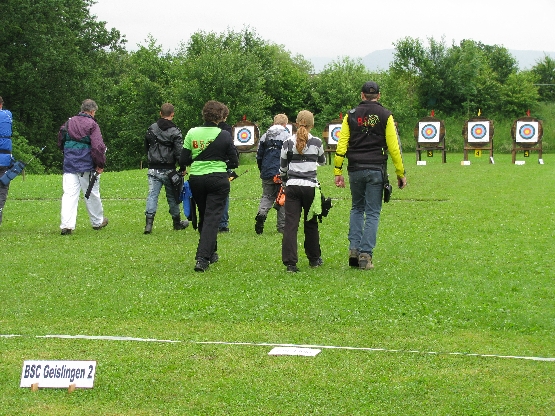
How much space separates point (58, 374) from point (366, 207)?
5.27 metres

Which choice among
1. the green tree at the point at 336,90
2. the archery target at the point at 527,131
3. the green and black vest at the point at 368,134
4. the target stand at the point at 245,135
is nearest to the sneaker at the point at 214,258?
the green and black vest at the point at 368,134

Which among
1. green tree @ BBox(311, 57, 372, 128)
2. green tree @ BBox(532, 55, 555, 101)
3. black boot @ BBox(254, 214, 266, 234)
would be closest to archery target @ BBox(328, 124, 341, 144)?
black boot @ BBox(254, 214, 266, 234)

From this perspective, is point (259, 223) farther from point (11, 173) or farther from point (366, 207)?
point (11, 173)

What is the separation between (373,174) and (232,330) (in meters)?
3.31

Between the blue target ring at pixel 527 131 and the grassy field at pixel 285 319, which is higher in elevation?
the blue target ring at pixel 527 131

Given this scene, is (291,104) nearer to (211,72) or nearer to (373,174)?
(211,72)

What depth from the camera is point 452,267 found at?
10.4 m

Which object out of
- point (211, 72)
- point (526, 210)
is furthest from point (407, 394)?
point (211, 72)

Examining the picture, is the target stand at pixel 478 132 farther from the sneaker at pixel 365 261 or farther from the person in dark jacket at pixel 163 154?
the sneaker at pixel 365 261

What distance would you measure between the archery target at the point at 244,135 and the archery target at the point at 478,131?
822 cm

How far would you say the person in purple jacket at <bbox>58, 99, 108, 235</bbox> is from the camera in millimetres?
13599

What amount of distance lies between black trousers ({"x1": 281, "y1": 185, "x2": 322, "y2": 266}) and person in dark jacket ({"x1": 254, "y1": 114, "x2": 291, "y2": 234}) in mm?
3258

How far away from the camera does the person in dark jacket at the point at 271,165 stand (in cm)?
1372

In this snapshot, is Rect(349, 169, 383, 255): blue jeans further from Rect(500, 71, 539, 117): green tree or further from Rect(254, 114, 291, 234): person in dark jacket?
Rect(500, 71, 539, 117): green tree
